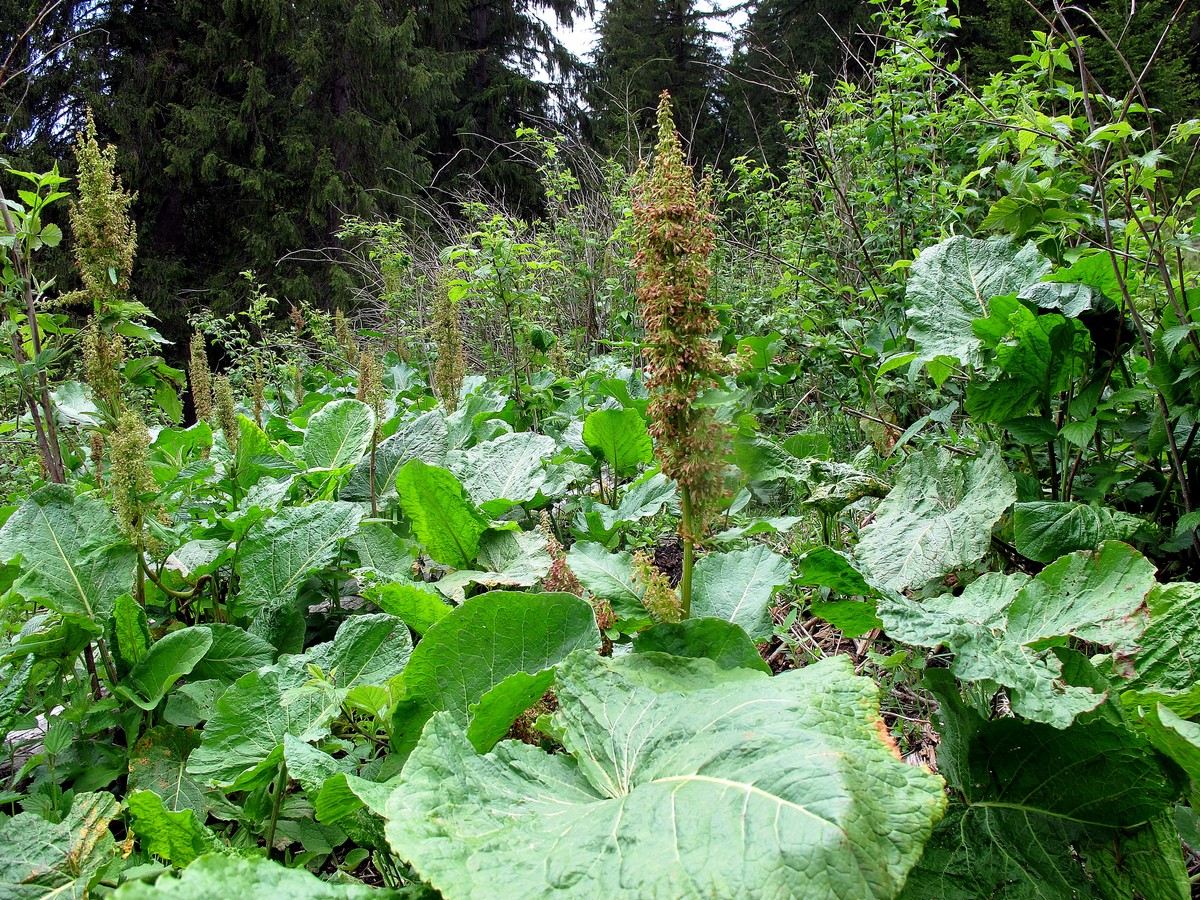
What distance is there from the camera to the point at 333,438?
7.75 feet

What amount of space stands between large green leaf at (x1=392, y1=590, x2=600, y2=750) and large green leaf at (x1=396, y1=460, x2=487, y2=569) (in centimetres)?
60

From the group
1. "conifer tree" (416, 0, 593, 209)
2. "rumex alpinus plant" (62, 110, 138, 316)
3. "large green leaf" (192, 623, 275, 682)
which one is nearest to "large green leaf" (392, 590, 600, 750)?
"large green leaf" (192, 623, 275, 682)

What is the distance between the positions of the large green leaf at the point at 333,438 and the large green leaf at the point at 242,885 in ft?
5.35

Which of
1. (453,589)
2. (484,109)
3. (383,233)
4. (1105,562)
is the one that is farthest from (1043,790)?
(484,109)

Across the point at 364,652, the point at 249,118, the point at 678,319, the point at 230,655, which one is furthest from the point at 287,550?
the point at 249,118

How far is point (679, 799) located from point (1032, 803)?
0.62 meters

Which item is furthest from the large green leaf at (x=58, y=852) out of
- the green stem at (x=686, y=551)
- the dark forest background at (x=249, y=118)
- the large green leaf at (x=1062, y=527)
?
the dark forest background at (x=249, y=118)

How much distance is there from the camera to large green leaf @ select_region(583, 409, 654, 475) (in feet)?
7.41

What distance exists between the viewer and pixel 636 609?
1257mm

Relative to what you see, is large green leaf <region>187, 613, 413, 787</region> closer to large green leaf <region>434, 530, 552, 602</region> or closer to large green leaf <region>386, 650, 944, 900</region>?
large green leaf <region>434, 530, 552, 602</region>

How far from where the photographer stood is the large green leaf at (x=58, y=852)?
41.9 inches

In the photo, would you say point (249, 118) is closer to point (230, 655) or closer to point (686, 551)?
point (230, 655)

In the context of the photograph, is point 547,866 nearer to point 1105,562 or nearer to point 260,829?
point 260,829

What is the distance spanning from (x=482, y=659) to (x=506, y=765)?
23cm
